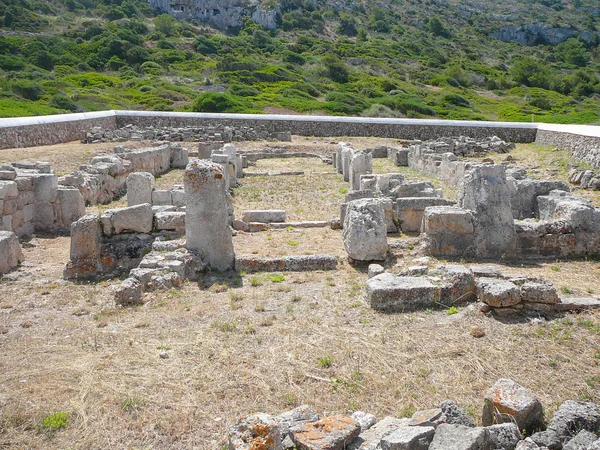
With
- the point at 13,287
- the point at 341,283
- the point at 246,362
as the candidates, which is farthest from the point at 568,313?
the point at 13,287

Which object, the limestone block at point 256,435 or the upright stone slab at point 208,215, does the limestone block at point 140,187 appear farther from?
the limestone block at point 256,435

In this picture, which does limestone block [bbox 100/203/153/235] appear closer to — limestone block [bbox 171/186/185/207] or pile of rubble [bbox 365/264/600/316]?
limestone block [bbox 171/186/185/207]

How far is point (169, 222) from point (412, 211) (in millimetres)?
5071

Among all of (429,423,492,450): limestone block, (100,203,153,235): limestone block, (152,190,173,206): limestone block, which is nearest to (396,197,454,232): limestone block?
(100,203,153,235): limestone block

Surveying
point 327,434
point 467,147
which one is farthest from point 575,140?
point 327,434

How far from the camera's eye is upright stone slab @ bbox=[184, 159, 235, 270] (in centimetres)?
944

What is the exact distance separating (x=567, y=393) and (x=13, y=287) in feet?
26.3

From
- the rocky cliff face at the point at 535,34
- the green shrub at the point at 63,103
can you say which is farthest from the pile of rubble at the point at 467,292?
the rocky cliff face at the point at 535,34

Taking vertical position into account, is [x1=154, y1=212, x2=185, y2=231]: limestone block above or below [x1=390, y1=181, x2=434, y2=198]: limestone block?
below

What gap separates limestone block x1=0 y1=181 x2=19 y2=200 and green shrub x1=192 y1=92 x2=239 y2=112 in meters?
27.3

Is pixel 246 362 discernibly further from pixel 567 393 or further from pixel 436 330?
pixel 567 393

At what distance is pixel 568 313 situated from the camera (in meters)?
7.32

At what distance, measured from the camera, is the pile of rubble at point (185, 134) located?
28.5 metres

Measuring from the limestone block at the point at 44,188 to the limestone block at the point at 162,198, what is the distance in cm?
240
